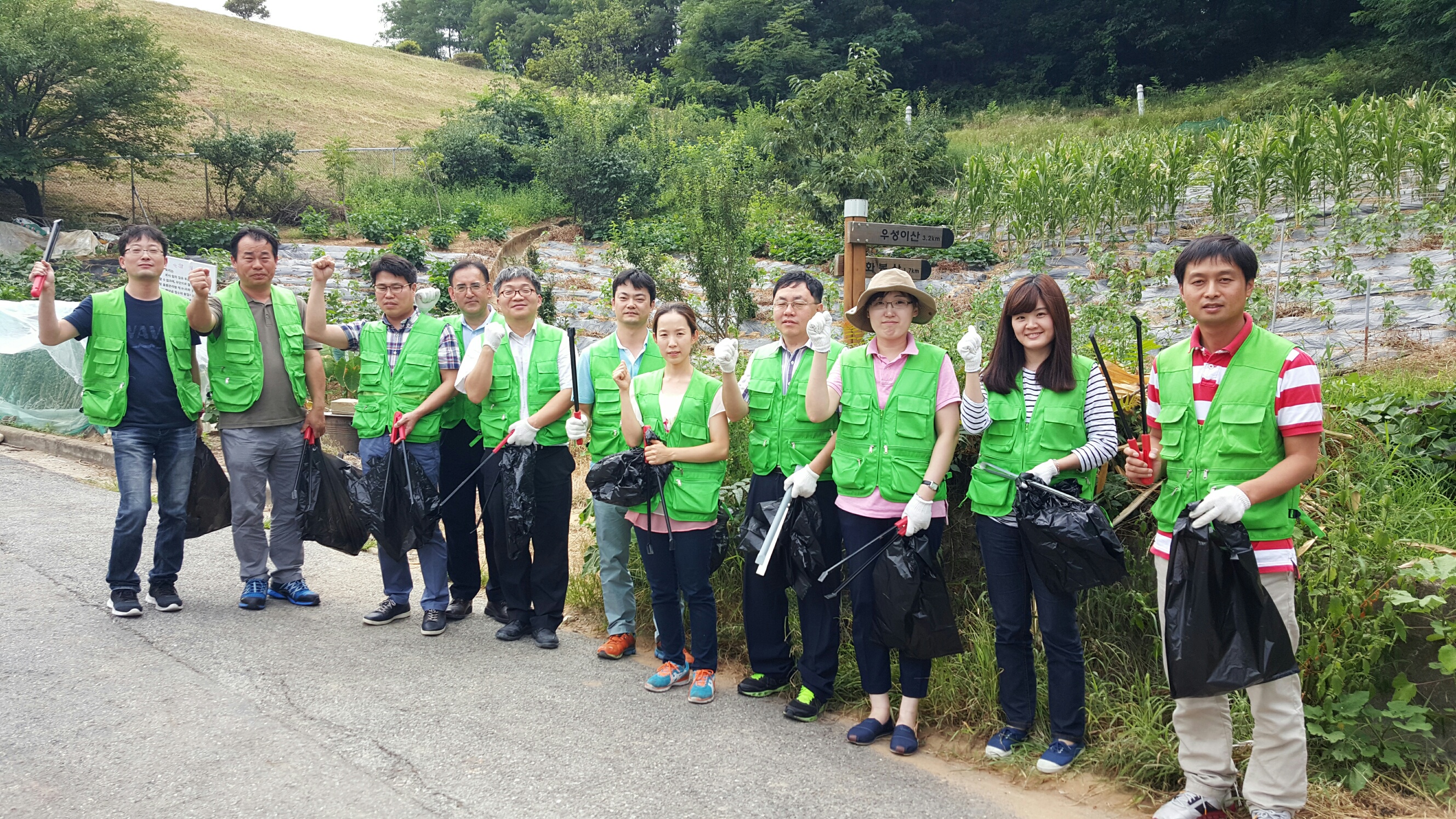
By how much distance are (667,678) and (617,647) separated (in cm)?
49

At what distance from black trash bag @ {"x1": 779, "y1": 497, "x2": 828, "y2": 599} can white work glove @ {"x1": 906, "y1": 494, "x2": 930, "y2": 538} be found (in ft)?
1.47

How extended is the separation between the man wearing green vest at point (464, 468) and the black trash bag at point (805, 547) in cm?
192

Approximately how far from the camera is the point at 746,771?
140 inches

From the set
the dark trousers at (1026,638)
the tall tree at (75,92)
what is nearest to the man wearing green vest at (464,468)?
the dark trousers at (1026,638)

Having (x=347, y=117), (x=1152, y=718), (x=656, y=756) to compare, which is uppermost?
(x=347, y=117)

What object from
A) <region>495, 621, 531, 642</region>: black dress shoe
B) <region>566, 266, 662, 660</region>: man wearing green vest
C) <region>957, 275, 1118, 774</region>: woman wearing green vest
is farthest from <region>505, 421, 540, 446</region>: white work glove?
<region>957, 275, 1118, 774</region>: woman wearing green vest

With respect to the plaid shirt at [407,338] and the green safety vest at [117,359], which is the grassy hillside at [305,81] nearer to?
the green safety vest at [117,359]

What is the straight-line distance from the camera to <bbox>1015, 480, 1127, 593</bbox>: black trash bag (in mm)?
3346

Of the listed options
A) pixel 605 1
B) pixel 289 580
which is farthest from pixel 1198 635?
pixel 605 1

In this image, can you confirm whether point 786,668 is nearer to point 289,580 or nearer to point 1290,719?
point 1290,719

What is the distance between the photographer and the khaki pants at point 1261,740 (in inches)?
114

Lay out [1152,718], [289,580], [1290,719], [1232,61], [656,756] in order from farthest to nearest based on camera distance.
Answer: [1232,61], [289,580], [656,756], [1152,718], [1290,719]

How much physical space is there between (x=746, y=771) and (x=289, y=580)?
129 inches

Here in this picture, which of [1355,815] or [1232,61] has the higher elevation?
[1232,61]
